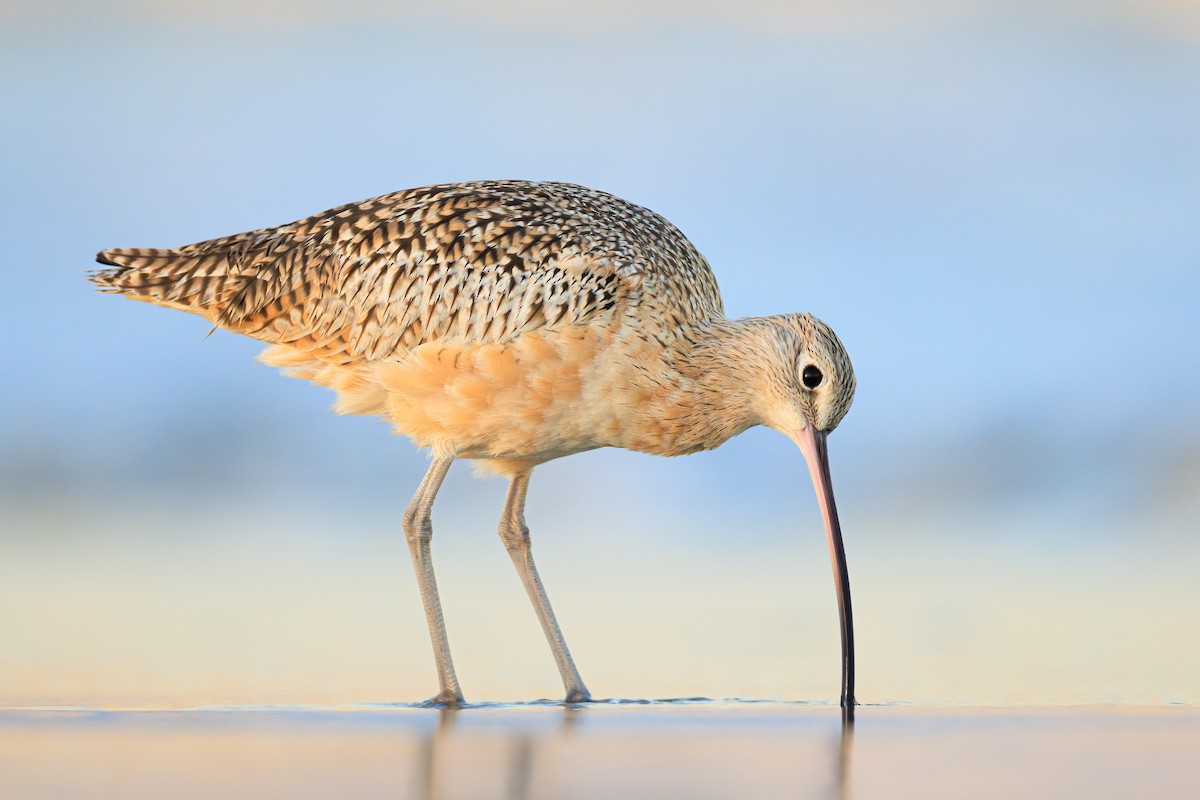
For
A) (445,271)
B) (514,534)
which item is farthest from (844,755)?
(445,271)

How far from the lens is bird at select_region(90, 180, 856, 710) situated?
9.72 metres

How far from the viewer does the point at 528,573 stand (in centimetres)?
1051

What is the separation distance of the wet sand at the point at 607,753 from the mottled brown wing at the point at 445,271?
99.1 inches

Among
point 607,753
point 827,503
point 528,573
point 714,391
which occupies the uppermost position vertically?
point 714,391

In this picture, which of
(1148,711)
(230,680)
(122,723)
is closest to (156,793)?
(122,723)

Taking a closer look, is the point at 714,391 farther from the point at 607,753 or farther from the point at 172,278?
the point at 172,278

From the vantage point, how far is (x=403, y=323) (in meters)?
10.2

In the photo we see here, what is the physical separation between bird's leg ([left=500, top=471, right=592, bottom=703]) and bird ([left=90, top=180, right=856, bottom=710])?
0.01 meters

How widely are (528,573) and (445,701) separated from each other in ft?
4.81

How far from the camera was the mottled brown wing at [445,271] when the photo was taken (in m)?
9.91

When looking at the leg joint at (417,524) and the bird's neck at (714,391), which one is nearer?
the bird's neck at (714,391)

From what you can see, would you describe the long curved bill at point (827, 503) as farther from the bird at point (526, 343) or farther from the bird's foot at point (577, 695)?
the bird's foot at point (577, 695)

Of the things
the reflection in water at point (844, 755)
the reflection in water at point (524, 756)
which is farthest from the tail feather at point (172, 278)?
the reflection in water at point (844, 755)

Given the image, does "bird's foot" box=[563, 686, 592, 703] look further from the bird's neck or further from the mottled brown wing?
the mottled brown wing
